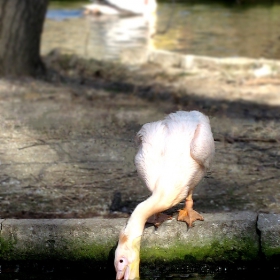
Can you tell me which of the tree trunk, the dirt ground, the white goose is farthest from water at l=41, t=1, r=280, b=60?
the white goose

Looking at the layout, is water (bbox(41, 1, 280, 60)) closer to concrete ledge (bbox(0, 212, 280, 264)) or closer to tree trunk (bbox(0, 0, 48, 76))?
tree trunk (bbox(0, 0, 48, 76))

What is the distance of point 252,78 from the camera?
8.68 meters

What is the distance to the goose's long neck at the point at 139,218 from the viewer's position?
131 inches

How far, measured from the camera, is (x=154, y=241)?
3.69 meters

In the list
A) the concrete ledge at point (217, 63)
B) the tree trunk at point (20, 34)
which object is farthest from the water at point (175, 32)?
the tree trunk at point (20, 34)

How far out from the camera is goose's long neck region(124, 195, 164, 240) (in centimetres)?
333

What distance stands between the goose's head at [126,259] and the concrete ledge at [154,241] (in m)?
0.37

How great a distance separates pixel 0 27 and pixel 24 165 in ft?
8.80

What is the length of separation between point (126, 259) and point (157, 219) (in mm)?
578

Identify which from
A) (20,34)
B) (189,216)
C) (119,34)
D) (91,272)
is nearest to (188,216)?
(189,216)

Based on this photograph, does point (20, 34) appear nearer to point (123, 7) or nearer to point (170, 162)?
point (170, 162)

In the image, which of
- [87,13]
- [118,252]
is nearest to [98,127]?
[118,252]

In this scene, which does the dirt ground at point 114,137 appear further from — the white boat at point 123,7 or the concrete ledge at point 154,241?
the white boat at point 123,7

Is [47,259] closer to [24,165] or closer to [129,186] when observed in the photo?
[129,186]
